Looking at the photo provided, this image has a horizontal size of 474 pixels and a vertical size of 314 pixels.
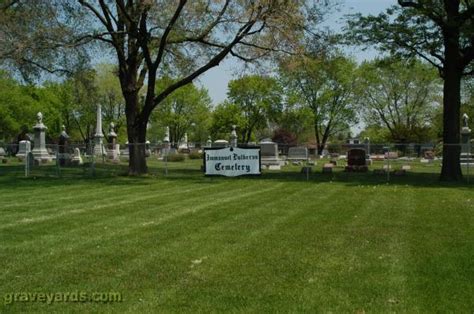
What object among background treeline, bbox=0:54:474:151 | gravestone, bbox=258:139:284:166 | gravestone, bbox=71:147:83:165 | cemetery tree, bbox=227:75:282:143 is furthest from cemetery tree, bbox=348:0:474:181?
cemetery tree, bbox=227:75:282:143

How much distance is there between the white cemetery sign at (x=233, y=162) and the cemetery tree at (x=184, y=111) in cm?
5980

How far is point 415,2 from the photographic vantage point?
23.2 m

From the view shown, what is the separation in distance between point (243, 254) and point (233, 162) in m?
16.6

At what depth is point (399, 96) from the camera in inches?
3009

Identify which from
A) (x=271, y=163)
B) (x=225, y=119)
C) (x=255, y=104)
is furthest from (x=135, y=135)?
(x=225, y=119)

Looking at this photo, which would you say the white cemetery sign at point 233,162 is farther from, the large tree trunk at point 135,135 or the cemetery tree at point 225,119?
the cemetery tree at point 225,119

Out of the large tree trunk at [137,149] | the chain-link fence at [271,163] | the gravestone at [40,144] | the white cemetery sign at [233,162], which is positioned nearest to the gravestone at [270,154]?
the chain-link fence at [271,163]

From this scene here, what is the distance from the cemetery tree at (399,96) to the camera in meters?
74.4

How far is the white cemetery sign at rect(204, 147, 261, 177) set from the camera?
24094 mm

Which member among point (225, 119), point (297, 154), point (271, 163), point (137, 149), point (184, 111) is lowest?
point (271, 163)

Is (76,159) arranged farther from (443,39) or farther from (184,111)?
(184,111)

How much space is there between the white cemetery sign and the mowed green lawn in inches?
373

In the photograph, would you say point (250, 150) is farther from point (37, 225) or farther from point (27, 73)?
point (37, 225)

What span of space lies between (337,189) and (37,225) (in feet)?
34.4
